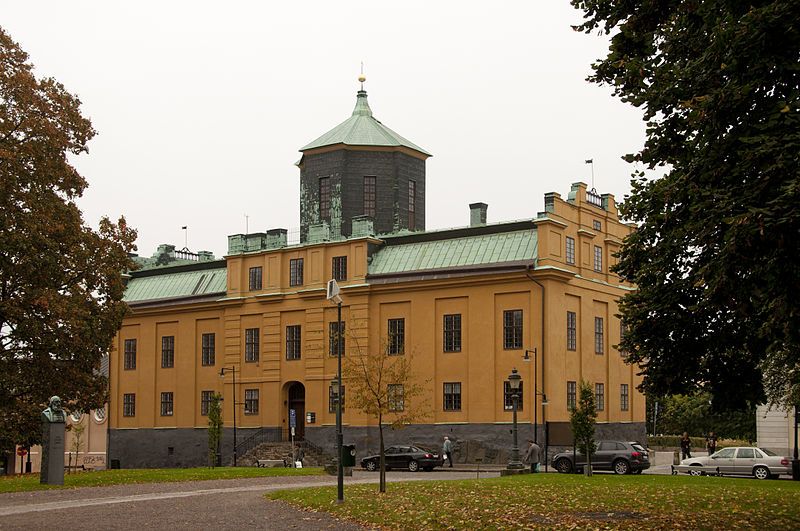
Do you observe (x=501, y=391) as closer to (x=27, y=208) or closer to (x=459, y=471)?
(x=459, y=471)

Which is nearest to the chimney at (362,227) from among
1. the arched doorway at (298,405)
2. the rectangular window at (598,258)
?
the arched doorway at (298,405)

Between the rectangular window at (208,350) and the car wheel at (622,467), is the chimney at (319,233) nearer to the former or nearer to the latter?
the rectangular window at (208,350)

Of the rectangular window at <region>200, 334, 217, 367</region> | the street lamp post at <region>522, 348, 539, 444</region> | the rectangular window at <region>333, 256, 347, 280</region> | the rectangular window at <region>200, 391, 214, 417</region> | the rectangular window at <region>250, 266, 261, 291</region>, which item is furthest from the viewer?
the rectangular window at <region>200, 334, 217, 367</region>

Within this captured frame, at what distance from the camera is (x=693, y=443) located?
277 ft

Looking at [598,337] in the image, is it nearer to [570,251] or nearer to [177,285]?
[570,251]

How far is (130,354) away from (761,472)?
40854 mm

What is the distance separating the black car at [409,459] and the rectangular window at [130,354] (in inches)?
934

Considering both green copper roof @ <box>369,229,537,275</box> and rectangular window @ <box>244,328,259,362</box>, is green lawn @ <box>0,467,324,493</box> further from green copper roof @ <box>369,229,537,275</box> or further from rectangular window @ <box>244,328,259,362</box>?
rectangular window @ <box>244,328,259,362</box>

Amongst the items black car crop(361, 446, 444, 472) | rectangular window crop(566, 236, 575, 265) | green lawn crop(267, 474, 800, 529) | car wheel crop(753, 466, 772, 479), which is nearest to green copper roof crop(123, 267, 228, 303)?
black car crop(361, 446, 444, 472)

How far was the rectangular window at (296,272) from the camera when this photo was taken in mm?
60000

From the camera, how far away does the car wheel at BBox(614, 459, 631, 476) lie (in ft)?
138

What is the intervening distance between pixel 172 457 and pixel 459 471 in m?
23.1

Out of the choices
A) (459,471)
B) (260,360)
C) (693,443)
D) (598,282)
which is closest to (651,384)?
(459,471)

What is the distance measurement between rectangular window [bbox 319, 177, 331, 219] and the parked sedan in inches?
1092
